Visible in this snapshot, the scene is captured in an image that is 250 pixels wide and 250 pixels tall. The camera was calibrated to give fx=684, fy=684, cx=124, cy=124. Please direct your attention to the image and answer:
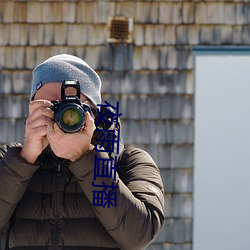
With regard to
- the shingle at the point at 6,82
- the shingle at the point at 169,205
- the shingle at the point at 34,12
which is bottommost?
the shingle at the point at 169,205

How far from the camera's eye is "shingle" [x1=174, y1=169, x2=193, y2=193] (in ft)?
19.3

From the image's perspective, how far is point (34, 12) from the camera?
595 cm

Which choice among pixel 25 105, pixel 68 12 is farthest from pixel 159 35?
pixel 25 105

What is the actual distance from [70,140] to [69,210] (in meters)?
0.19

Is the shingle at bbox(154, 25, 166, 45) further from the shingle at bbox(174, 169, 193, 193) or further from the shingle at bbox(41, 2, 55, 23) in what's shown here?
the shingle at bbox(174, 169, 193, 193)

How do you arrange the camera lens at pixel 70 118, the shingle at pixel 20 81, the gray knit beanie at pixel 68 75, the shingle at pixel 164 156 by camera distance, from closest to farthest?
1. the camera lens at pixel 70 118
2. the gray knit beanie at pixel 68 75
3. the shingle at pixel 164 156
4. the shingle at pixel 20 81

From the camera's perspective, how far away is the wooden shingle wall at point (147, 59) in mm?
5883

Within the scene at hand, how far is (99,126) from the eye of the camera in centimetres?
179

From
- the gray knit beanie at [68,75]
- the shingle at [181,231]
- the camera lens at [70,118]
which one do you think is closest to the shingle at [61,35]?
the shingle at [181,231]

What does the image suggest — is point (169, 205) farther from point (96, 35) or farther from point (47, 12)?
Answer: point (47, 12)

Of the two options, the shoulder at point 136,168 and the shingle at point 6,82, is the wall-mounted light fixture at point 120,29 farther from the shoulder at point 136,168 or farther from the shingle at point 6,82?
the shoulder at point 136,168

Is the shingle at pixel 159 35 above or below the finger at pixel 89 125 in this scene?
above

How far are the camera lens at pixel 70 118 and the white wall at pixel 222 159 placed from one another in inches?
171

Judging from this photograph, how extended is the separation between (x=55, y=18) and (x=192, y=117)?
147 cm
